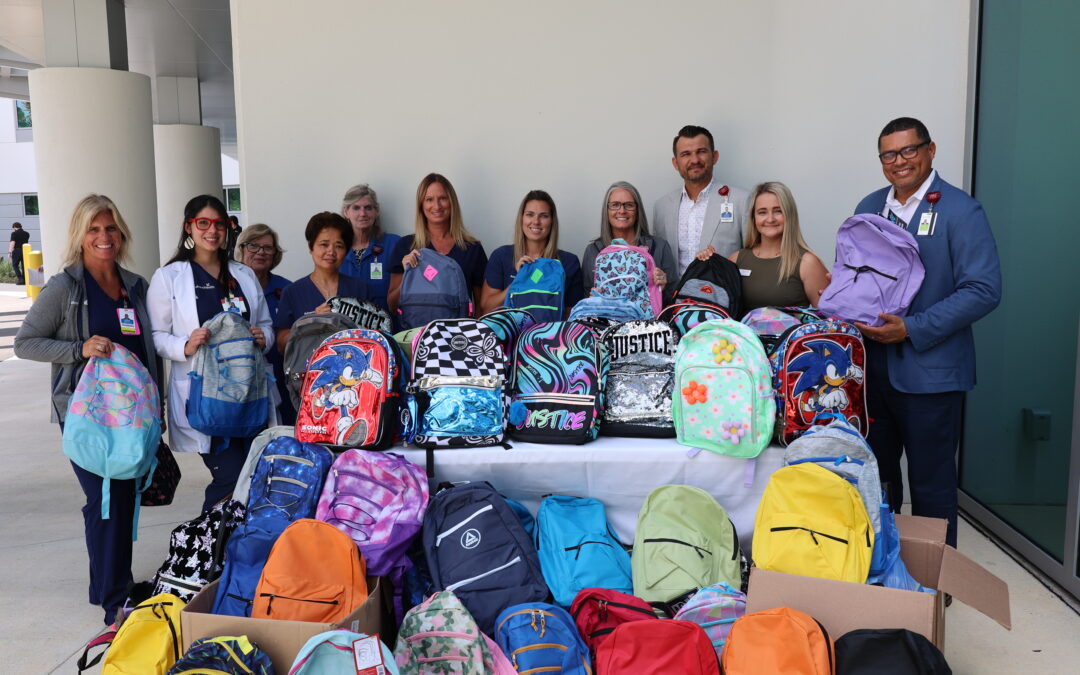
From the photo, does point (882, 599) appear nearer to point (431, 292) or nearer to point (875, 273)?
point (875, 273)

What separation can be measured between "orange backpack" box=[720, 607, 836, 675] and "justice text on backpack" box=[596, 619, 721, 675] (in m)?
0.07

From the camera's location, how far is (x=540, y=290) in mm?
4137

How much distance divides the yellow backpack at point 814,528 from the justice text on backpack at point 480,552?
30.6 inches

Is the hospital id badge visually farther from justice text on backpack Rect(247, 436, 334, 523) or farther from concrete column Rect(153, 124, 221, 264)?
concrete column Rect(153, 124, 221, 264)

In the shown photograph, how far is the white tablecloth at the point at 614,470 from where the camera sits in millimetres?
3148

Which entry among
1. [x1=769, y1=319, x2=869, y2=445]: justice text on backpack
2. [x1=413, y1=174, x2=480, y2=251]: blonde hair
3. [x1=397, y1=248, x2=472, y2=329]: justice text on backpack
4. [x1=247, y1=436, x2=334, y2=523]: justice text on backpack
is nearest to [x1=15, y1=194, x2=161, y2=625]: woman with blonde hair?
[x1=247, y1=436, x2=334, y2=523]: justice text on backpack

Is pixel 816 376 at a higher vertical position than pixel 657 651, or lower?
higher

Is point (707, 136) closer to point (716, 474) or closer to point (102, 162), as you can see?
point (716, 474)

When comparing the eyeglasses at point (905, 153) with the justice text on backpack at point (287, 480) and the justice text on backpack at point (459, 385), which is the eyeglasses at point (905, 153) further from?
the justice text on backpack at point (287, 480)

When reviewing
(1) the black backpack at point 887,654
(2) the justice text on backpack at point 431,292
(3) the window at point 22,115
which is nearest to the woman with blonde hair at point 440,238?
(2) the justice text on backpack at point 431,292

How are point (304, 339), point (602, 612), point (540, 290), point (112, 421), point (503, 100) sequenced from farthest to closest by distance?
point (503, 100) < point (540, 290) < point (304, 339) < point (112, 421) < point (602, 612)

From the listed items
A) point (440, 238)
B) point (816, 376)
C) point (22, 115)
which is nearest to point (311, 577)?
point (816, 376)

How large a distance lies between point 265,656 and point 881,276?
256 cm

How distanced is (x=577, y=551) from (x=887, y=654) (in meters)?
1.07
